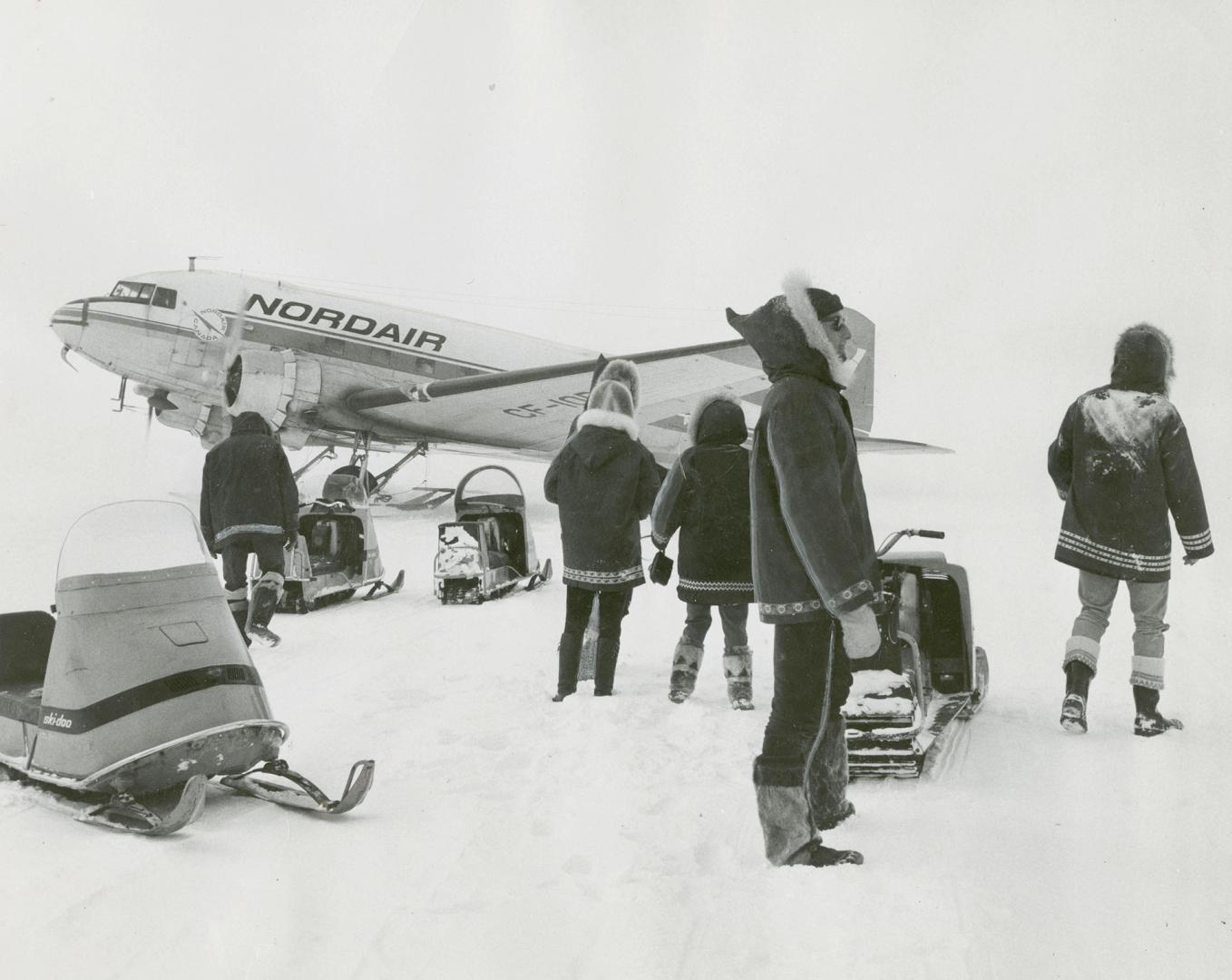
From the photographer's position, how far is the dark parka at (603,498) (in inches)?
148

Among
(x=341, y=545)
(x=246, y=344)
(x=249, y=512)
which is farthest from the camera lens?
(x=246, y=344)

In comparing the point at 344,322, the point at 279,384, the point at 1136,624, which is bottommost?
the point at 1136,624

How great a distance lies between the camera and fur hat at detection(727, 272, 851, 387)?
2.12 meters

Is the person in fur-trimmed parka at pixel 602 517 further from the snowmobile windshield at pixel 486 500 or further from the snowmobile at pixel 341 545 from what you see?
the snowmobile at pixel 341 545

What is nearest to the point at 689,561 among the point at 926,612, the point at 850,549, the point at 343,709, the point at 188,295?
the point at 926,612

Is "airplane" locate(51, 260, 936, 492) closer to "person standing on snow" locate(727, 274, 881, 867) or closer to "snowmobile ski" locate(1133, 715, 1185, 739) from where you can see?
"snowmobile ski" locate(1133, 715, 1185, 739)

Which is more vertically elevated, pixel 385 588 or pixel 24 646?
pixel 24 646

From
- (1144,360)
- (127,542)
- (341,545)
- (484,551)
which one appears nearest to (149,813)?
(127,542)

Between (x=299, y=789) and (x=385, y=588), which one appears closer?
(x=299, y=789)

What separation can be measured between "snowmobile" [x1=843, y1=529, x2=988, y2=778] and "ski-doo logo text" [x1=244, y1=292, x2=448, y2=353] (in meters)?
11.0

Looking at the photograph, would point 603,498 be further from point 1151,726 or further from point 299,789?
point 1151,726

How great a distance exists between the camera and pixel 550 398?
1441cm

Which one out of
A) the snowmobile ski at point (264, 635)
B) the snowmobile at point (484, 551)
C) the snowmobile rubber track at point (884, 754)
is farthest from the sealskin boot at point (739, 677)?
the snowmobile at point (484, 551)

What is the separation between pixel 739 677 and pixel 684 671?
24 centimetres
